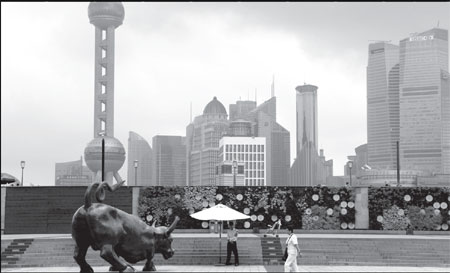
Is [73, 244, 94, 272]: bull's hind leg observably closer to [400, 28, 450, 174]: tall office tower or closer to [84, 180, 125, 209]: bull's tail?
[84, 180, 125, 209]: bull's tail

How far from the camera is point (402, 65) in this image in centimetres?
→ 11506

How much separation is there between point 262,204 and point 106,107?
15622 centimetres

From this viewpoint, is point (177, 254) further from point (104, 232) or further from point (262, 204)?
point (262, 204)

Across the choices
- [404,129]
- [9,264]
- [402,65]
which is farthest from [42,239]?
[404,129]

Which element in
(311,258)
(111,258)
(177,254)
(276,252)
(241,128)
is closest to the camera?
(111,258)

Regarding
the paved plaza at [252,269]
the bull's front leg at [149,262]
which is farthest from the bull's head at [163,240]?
the paved plaza at [252,269]

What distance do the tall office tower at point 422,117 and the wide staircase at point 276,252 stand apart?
2387 inches

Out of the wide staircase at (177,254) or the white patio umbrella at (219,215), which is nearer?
the white patio umbrella at (219,215)

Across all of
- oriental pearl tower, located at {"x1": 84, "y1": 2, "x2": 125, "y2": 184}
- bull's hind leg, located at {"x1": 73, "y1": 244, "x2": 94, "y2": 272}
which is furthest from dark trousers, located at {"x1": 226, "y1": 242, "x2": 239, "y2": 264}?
oriental pearl tower, located at {"x1": 84, "y1": 2, "x2": 125, "y2": 184}

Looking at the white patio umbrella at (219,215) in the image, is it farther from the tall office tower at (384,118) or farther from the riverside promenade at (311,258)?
the tall office tower at (384,118)

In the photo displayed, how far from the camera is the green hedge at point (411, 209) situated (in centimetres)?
3344

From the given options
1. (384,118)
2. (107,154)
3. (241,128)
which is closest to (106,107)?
(107,154)

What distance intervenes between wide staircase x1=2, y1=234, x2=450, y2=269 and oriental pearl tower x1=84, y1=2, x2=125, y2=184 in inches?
5492

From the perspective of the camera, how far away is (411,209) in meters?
33.6
